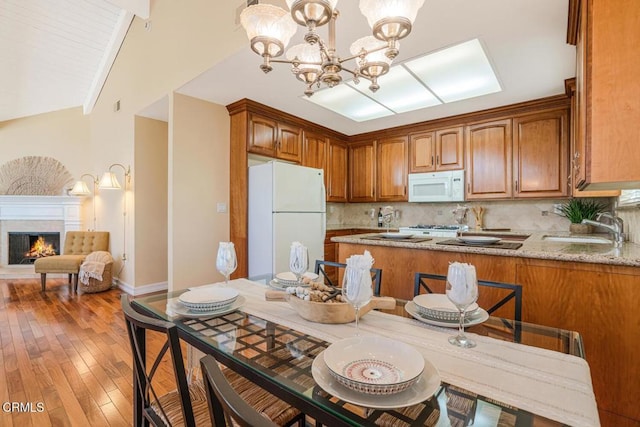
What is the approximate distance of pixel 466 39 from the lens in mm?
2113

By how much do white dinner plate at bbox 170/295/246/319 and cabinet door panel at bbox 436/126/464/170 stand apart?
3.42 meters

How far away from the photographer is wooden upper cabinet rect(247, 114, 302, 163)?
3.36m

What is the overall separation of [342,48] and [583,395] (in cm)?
238

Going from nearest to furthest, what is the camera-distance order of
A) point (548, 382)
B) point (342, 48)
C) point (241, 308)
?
point (548, 382), point (241, 308), point (342, 48)

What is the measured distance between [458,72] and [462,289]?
2.55 m

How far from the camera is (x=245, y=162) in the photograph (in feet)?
10.8

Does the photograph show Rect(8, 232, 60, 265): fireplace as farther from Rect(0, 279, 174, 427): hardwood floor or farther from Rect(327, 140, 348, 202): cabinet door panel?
Rect(327, 140, 348, 202): cabinet door panel

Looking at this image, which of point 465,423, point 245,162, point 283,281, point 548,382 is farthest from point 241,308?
point 245,162

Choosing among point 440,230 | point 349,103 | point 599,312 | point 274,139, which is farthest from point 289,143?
point 599,312

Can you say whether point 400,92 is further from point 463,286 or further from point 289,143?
point 463,286

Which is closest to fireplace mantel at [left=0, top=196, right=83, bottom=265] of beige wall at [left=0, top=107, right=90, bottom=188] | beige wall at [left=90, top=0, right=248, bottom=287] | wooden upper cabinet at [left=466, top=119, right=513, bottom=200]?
beige wall at [left=0, top=107, right=90, bottom=188]

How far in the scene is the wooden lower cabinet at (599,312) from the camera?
1373 millimetres

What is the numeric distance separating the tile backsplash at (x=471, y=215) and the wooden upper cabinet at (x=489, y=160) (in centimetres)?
34

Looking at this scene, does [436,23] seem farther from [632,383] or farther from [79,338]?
[79,338]
